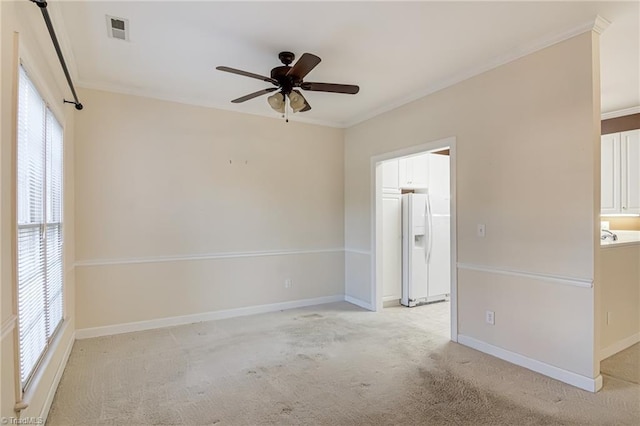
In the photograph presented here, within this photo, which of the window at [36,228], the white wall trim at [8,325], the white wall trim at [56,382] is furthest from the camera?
the white wall trim at [56,382]

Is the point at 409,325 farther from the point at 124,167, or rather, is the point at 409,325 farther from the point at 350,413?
the point at 124,167

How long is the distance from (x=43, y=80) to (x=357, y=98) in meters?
3.04

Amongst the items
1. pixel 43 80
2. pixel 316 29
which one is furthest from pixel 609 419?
pixel 43 80

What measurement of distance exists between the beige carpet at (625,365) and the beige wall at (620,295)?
9cm

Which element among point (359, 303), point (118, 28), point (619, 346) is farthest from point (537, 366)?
point (118, 28)

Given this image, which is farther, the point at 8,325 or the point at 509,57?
the point at 509,57

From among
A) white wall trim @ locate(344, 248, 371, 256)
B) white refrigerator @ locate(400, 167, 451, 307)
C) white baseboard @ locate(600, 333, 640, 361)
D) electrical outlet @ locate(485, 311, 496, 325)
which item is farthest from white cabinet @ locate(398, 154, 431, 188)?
white baseboard @ locate(600, 333, 640, 361)

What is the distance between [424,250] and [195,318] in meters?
3.26

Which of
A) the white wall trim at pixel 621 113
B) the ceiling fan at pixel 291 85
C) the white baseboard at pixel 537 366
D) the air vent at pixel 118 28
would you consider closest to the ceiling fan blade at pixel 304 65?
the ceiling fan at pixel 291 85

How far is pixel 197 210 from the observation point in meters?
4.30

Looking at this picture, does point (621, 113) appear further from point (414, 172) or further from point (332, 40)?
point (332, 40)

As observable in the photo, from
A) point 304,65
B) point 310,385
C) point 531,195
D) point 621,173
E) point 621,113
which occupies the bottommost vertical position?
point 310,385

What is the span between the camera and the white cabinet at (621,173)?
4.61m

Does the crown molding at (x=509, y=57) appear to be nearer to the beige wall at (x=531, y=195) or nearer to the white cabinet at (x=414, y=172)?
the beige wall at (x=531, y=195)
